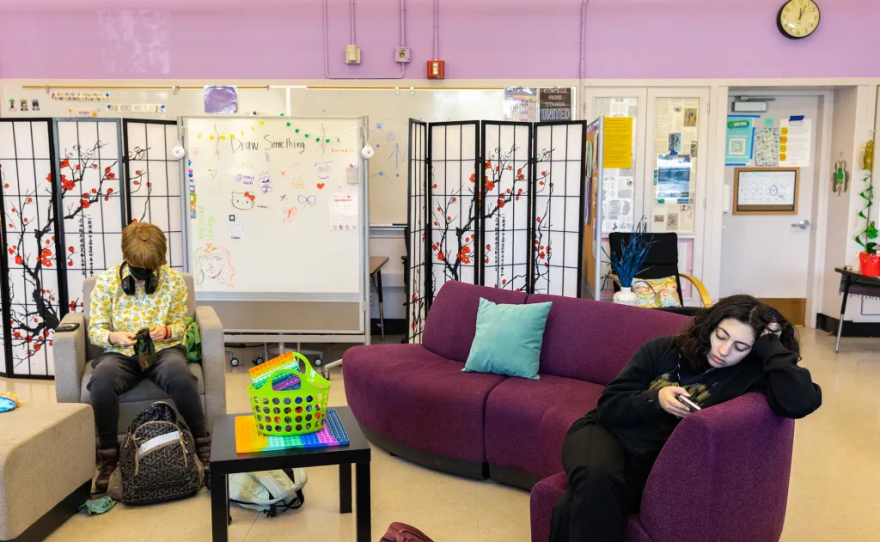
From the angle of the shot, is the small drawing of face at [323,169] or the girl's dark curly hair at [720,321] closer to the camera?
the girl's dark curly hair at [720,321]

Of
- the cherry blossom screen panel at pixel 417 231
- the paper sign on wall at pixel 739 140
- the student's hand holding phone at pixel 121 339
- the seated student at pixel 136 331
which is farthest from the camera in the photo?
the paper sign on wall at pixel 739 140

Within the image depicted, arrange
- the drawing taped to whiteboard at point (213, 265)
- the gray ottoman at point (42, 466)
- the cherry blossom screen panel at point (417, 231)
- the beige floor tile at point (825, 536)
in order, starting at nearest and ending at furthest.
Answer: the gray ottoman at point (42, 466) → the beige floor tile at point (825, 536) → the cherry blossom screen panel at point (417, 231) → the drawing taped to whiteboard at point (213, 265)

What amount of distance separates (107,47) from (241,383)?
3.03 metres

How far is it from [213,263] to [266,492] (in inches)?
92.8

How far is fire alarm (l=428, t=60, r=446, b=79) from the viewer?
18.6 ft

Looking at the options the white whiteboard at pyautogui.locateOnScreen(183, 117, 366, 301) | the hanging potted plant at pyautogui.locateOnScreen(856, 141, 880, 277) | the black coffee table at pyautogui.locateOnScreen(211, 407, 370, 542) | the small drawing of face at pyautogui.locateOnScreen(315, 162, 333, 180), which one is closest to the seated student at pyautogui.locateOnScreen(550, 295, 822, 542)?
the black coffee table at pyautogui.locateOnScreen(211, 407, 370, 542)

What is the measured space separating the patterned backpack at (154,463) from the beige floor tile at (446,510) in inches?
2.1

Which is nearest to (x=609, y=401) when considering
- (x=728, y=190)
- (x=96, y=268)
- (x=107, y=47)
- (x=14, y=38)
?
(x=96, y=268)

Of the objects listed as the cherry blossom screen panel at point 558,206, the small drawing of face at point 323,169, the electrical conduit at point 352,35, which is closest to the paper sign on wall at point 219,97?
the electrical conduit at point 352,35

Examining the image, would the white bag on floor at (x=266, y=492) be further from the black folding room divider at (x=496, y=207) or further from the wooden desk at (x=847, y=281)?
the wooden desk at (x=847, y=281)

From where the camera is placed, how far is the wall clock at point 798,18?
18.7 feet

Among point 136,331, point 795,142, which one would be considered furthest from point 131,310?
point 795,142

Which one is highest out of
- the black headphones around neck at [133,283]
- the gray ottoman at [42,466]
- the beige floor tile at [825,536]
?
the black headphones around neck at [133,283]

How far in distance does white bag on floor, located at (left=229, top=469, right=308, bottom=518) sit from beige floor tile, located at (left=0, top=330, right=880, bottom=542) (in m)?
0.04
